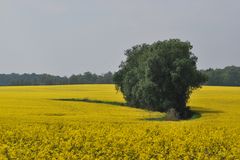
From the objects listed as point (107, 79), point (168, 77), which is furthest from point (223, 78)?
point (168, 77)

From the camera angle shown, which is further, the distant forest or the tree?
the distant forest

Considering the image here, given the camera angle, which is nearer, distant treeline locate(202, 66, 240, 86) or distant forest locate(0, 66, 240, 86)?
distant treeline locate(202, 66, 240, 86)

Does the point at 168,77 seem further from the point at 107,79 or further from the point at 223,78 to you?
the point at 107,79

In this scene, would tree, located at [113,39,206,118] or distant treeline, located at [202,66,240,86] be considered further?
distant treeline, located at [202,66,240,86]

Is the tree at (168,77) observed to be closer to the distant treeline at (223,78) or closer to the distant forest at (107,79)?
the distant forest at (107,79)

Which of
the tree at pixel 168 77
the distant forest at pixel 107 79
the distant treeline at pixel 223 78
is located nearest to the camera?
the tree at pixel 168 77

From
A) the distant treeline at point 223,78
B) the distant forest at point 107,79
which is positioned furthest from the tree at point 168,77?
the distant treeline at point 223,78

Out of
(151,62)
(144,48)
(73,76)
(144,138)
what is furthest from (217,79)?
(144,138)

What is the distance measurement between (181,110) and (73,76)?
416 ft

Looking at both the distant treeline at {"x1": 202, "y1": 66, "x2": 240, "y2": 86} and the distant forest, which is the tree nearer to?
the distant forest

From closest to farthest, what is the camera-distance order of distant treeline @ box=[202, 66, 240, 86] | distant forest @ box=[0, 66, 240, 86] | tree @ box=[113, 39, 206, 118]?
tree @ box=[113, 39, 206, 118]
distant treeline @ box=[202, 66, 240, 86]
distant forest @ box=[0, 66, 240, 86]

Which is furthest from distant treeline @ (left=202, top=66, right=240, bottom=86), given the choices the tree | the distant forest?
the tree

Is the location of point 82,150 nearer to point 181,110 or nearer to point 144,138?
point 144,138

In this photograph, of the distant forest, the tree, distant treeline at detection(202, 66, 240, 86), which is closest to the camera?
the tree
